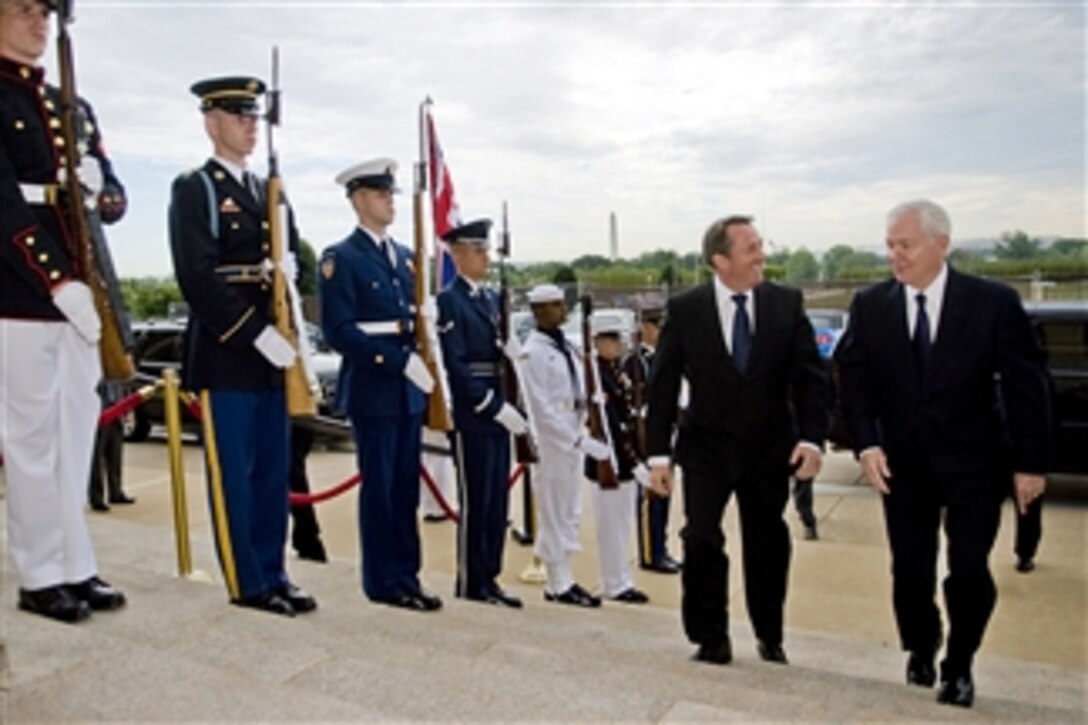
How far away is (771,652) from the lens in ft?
13.0

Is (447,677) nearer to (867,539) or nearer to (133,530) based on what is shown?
(133,530)

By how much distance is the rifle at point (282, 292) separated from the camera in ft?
12.1

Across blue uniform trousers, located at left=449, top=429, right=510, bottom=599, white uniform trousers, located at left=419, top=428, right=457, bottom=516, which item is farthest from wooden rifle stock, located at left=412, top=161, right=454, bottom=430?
white uniform trousers, located at left=419, top=428, right=457, bottom=516

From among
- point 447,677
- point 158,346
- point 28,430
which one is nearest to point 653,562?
point 447,677

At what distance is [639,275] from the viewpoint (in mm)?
36688

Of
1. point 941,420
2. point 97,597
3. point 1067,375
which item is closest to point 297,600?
point 97,597

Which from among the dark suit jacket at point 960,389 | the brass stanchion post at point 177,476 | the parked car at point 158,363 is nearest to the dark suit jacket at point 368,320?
the brass stanchion post at point 177,476

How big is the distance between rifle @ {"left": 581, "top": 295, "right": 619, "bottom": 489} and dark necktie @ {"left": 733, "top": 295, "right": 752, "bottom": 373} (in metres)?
1.88

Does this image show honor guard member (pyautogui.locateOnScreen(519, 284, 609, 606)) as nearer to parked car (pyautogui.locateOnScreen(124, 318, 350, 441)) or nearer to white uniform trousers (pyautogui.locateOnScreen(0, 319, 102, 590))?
white uniform trousers (pyautogui.locateOnScreen(0, 319, 102, 590))

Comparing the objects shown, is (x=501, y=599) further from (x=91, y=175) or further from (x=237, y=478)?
(x=91, y=175)

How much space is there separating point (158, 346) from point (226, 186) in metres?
8.84

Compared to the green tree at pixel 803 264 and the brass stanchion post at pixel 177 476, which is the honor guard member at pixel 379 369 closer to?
the brass stanchion post at pixel 177 476

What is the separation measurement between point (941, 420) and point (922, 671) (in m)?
0.95

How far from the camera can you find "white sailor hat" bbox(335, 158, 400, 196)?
428 centimetres
